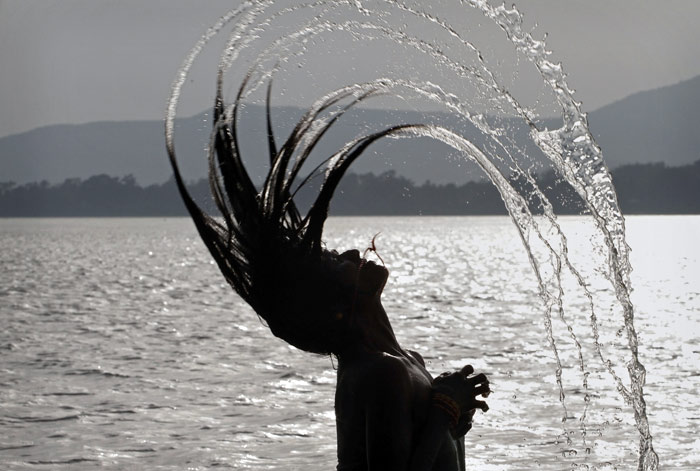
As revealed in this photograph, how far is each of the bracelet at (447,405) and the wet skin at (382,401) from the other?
0.05 ft

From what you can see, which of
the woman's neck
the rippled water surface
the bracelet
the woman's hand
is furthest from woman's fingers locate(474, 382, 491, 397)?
the rippled water surface

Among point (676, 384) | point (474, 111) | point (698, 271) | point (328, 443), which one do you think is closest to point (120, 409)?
point (328, 443)

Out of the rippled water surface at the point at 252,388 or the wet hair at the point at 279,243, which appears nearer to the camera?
the wet hair at the point at 279,243

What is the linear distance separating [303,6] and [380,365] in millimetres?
2644

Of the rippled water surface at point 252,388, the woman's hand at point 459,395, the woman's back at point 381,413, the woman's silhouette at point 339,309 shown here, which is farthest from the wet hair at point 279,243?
the rippled water surface at point 252,388

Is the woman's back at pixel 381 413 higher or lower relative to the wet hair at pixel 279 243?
lower

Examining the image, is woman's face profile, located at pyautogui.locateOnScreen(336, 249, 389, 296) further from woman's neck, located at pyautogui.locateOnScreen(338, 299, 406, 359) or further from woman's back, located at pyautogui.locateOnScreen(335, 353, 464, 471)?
woman's back, located at pyautogui.locateOnScreen(335, 353, 464, 471)

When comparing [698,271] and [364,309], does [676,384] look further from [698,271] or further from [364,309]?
[698,271]

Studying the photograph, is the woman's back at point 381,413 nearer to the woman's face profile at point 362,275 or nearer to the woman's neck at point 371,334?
the woman's neck at point 371,334

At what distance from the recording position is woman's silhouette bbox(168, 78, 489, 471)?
3.20 m

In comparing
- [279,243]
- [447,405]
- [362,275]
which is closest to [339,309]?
[362,275]

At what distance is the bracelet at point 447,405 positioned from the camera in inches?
129

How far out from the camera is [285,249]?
333 centimetres

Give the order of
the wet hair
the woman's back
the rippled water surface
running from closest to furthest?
the woman's back, the wet hair, the rippled water surface
